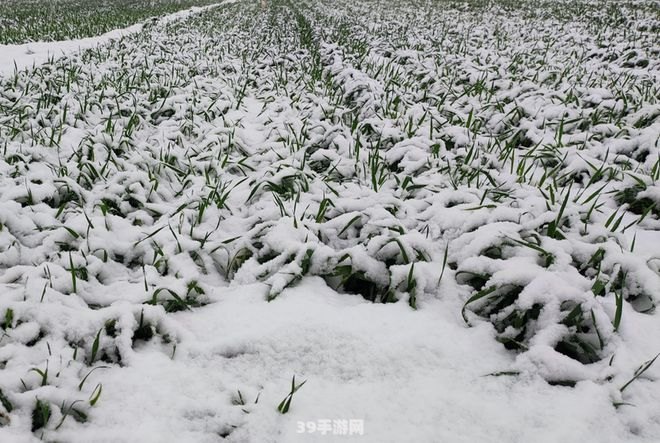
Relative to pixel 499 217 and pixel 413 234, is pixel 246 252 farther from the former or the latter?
pixel 499 217

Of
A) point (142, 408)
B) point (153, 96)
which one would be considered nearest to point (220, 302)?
point (142, 408)

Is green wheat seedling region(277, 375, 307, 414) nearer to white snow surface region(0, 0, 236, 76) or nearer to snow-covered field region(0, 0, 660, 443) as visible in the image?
snow-covered field region(0, 0, 660, 443)

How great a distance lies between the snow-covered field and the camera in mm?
1556

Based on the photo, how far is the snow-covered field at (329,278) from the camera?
156 centimetres

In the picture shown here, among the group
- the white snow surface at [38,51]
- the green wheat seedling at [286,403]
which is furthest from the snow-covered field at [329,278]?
the white snow surface at [38,51]

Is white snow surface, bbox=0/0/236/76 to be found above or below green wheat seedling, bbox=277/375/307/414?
above

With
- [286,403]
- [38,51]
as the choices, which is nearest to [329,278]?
[286,403]

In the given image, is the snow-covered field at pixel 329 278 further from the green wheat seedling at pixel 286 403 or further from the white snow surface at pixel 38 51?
the white snow surface at pixel 38 51

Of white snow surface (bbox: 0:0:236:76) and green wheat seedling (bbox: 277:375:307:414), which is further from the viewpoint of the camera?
white snow surface (bbox: 0:0:236:76)

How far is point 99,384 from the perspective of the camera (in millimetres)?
1576

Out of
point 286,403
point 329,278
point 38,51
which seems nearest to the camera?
point 286,403

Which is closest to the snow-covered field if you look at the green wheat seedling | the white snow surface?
the green wheat seedling

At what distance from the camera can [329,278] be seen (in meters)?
2.31

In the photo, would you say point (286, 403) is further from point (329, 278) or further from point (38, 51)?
point (38, 51)
